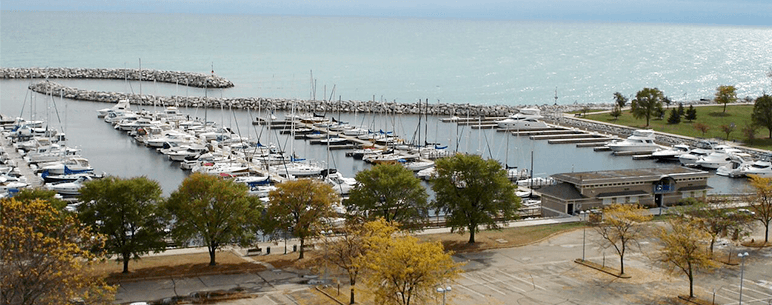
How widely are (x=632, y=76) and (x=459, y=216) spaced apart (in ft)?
514

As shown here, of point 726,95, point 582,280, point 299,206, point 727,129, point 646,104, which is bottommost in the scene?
point 582,280

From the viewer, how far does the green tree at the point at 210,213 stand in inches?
1610

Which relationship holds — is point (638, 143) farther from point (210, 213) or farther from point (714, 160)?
point (210, 213)

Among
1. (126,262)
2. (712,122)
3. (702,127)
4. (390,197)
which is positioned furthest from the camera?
(712,122)

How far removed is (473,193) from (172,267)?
15929 mm

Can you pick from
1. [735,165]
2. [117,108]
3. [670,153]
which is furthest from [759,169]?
[117,108]

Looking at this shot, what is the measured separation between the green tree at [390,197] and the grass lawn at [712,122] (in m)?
52.6

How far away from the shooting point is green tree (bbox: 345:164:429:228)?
45.9 metres

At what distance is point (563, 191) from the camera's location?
182 ft

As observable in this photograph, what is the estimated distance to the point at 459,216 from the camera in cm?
4650

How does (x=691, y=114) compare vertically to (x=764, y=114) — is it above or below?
below

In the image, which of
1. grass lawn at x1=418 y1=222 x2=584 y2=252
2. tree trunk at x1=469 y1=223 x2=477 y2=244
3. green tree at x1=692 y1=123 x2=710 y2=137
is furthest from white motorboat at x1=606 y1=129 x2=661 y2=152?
tree trunk at x1=469 y1=223 x2=477 y2=244

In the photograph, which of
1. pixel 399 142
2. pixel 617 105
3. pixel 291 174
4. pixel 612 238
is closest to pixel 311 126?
pixel 399 142

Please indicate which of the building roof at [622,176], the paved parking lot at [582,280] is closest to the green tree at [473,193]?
the paved parking lot at [582,280]
